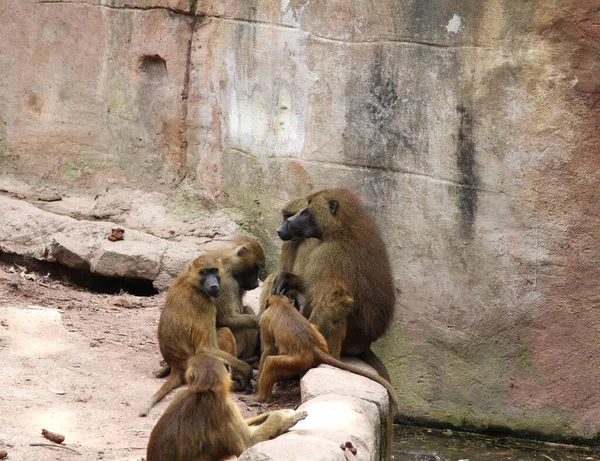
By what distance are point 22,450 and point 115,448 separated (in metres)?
0.54

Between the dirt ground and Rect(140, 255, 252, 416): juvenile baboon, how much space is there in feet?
0.93

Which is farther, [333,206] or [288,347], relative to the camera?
[333,206]

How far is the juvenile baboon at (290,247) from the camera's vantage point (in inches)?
308

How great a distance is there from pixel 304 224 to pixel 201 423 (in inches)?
102

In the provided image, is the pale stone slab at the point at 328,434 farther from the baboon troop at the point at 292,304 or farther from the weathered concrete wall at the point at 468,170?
the weathered concrete wall at the point at 468,170

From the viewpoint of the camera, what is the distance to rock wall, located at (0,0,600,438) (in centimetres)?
886

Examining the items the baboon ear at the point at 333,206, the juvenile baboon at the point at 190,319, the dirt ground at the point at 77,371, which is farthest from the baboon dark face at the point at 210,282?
the baboon ear at the point at 333,206

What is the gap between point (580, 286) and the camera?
8.91m

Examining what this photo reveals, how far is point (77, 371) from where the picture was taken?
24.3 ft

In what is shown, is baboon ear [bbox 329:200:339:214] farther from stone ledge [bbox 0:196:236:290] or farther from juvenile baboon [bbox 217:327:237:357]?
stone ledge [bbox 0:196:236:290]

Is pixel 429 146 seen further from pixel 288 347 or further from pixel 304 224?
pixel 288 347

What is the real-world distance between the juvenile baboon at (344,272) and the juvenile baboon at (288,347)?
11.2 inches

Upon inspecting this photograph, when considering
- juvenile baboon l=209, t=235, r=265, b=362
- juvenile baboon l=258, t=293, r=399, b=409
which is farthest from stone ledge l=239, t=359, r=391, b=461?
juvenile baboon l=209, t=235, r=265, b=362

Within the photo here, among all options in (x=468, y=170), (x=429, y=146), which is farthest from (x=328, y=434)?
(x=429, y=146)
